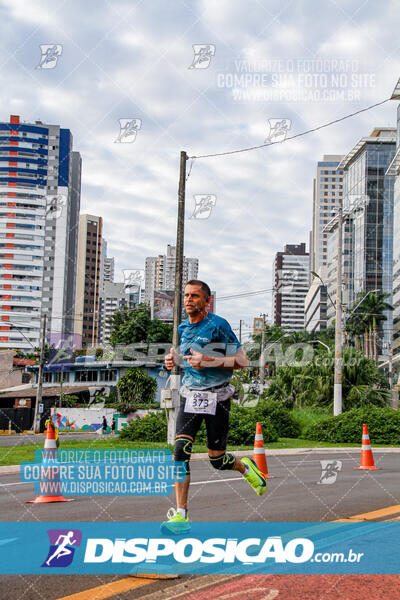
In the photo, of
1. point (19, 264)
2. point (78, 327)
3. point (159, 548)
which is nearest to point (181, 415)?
point (159, 548)

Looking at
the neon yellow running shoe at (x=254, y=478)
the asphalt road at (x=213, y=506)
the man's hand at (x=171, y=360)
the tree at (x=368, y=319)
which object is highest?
the tree at (x=368, y=319)

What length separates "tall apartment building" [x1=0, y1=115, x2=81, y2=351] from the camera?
150m

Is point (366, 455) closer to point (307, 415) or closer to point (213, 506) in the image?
point (213, 506)

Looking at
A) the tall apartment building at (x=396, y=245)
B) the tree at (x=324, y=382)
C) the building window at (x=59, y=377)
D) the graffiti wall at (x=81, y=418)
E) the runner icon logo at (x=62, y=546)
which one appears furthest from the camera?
the tall apartment building at (x=396, y=245)

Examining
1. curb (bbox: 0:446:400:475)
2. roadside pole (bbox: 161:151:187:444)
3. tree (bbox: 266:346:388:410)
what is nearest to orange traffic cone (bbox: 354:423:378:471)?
curb (bbox: 0:446:400:475)

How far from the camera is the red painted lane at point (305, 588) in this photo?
3.28m

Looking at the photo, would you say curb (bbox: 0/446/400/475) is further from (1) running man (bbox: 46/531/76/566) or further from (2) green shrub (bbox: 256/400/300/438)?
(1) running man (bbox: 46/531/76/566)

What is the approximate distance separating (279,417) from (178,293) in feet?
29.9

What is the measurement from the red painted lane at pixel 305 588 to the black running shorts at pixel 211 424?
4.99ft

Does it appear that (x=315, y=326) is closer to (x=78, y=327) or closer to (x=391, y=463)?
(x=78, y=327)

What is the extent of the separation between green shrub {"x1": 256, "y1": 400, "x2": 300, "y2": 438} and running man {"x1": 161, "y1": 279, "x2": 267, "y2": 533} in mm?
18847

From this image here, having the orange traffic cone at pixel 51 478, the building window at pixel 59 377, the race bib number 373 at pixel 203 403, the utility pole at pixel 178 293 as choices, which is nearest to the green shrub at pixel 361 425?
the utility pole at pixel 178 293

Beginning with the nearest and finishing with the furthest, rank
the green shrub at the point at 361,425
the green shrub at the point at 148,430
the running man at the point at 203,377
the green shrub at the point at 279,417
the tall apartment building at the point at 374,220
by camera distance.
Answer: the running man at the point at 203,377 → the green shrub at the point at 148,430 → the green shrub at the point at 361,425 → the green shrub at the point at 279,417 → the tall apartment building at the point at 374,220

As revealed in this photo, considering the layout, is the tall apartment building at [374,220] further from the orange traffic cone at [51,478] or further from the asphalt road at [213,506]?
the orange traffic cone at [51,478]
